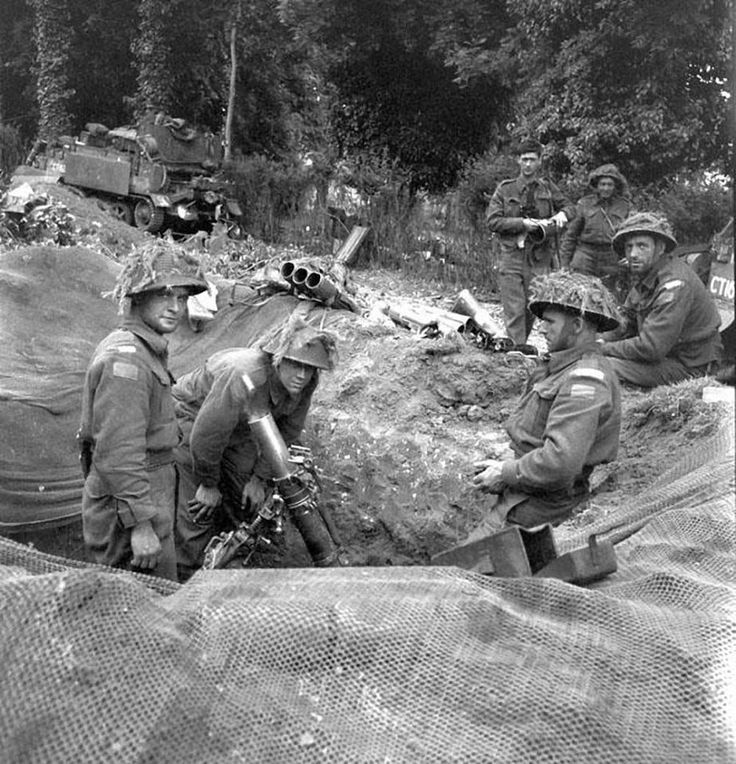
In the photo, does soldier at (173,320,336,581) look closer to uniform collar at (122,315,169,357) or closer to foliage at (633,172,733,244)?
uniform collar at (122,315,169,357)

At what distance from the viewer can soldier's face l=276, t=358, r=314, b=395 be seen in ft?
15.6

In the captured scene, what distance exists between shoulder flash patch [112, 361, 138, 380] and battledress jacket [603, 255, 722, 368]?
3374 millimetres

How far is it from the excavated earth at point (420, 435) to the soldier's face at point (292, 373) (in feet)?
3.85

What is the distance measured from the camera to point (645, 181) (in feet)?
46.4

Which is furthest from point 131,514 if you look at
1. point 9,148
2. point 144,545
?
point 9,148

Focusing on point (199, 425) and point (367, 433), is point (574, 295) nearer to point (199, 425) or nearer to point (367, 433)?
point (199, 425)

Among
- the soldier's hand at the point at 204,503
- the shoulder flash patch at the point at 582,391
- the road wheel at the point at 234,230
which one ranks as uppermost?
the shoulder flash patch at the point at 582,391

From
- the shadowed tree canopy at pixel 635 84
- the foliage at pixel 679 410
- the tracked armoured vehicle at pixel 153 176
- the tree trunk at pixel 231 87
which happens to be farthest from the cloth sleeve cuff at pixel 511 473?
the tree trunk at pixel 231 87

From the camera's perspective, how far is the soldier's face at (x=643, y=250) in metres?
6.17

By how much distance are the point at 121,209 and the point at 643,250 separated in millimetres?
13973

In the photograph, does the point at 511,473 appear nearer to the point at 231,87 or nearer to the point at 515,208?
the point at 515,208

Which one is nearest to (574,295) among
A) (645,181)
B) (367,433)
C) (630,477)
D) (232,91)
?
(630,477)

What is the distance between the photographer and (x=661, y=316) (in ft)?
19.8

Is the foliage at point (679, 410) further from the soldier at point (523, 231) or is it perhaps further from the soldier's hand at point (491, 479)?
the soldier at point (523, 231)
